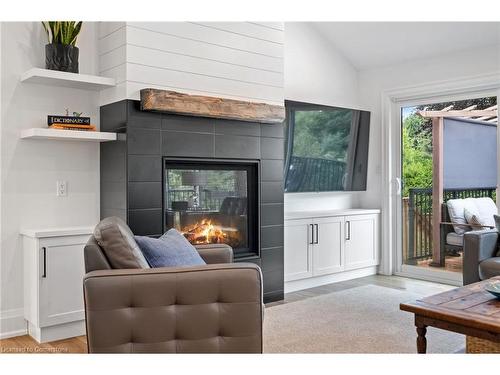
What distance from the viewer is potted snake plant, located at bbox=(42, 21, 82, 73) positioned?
358cm

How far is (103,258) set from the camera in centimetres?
232

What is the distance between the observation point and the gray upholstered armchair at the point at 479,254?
3.95m

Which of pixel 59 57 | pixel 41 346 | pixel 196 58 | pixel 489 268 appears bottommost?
pixel 41 346

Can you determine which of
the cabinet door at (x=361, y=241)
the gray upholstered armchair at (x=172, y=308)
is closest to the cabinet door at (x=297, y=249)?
the cabinet door at (x=361, y=241)

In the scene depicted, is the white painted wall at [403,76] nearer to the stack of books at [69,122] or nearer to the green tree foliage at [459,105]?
the green tree foliage at [459,105]

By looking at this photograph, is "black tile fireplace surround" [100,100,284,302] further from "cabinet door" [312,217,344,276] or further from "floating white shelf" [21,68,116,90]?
"cabinet door" [312,217,344,276]

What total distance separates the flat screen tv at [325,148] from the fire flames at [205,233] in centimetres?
95

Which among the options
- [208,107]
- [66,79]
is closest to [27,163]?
[66,79]

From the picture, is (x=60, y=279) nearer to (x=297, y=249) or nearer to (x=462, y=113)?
(x=297, y=249)

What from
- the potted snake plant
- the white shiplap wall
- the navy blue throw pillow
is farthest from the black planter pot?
the navy blue throw pillow

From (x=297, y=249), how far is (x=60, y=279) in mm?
2215

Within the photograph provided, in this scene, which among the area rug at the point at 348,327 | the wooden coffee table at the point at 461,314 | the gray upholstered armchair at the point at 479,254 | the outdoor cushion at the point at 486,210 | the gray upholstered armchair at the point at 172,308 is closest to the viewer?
the gray upholstered armchair at the point at 172,308

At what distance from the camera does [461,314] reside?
2.39 m

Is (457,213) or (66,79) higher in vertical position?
(66,79)
